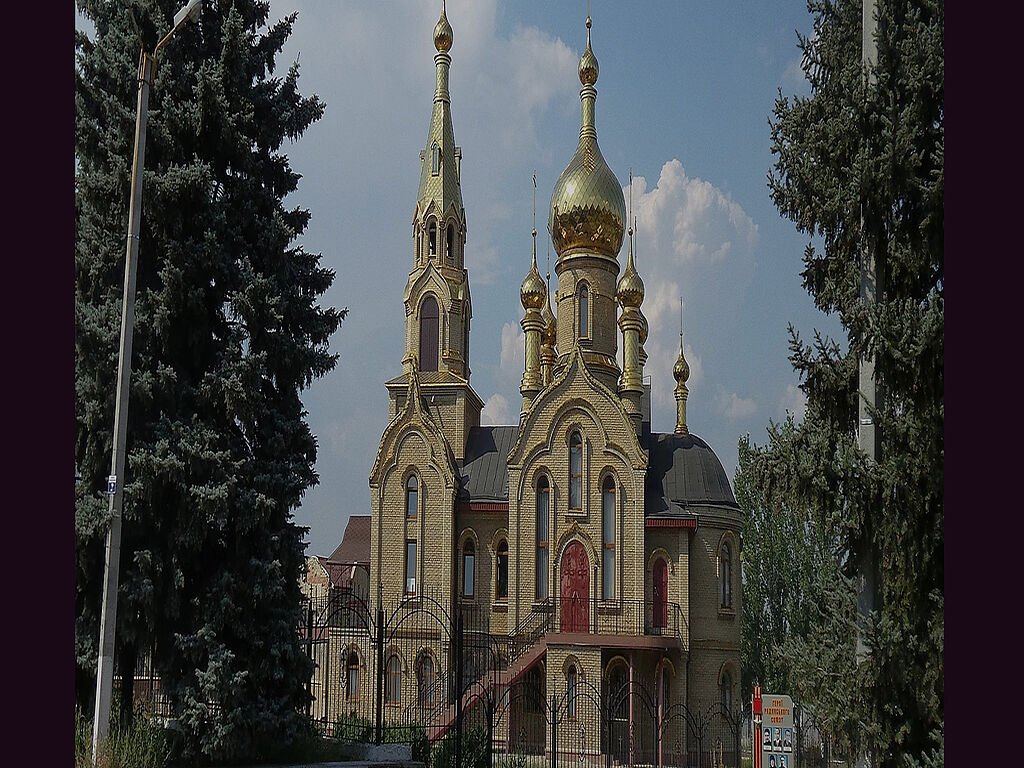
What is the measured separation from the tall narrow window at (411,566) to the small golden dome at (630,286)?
32.7 ft

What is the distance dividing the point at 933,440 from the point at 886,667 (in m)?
1.92

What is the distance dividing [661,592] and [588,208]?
11111mm

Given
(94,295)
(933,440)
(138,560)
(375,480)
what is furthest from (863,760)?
(375,480)

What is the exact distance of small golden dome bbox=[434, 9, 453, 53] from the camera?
1267 inches

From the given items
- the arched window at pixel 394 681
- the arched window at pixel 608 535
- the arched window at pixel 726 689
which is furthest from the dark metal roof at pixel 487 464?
the arched window at pixel 726 689

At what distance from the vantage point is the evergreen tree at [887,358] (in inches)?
341

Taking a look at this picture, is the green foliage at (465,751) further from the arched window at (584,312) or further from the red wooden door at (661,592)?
the arched window at (584,312)

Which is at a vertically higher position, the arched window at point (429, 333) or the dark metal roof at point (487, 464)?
the arched window at point (429, 333)

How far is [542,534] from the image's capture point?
27.1 m

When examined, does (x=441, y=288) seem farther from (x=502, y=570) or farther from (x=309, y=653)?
(x=309, y=653)

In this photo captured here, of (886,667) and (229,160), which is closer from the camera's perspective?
(886,667)

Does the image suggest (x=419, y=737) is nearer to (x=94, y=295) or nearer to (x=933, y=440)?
(x=94, y=295)

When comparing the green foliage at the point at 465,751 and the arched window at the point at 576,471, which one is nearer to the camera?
the green foliage at the point at 465,751

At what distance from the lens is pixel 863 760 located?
875 centimetres
